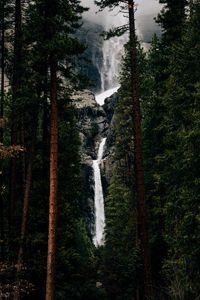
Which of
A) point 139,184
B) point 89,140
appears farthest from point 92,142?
point 139,184

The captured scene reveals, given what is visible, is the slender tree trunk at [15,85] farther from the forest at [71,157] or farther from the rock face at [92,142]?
the rock face at [92,142]

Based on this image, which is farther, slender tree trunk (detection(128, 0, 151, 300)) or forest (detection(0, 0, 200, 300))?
forest (detection(0, 0, 200, 300))

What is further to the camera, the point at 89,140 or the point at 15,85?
the point at 89,140

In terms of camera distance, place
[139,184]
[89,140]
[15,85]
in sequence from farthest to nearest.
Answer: [89,140], [15,85], [139,184]

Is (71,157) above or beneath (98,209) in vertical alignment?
above

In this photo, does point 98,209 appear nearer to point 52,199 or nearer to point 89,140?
point 89,140

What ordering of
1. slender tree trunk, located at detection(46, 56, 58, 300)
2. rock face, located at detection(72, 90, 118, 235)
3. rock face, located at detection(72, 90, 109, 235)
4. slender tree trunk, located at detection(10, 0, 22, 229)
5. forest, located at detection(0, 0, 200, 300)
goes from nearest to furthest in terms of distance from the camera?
slender tree trunk, located at detection(46, 56, 58, 300) → forest, located at detection(0, 0, 200, 300) → slender tree trunk, located at detection(10, 0, 22, 229) → rock face, located at detection(72, 90, 109, 235) → rock face, located at detection(72, 90, 118, 235)

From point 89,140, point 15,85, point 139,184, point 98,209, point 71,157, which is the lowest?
point 98,209

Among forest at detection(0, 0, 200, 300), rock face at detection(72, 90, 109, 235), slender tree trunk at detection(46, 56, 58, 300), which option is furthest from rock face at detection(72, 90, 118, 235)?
slender tree trunk at detection(46, 56, 58, 300)

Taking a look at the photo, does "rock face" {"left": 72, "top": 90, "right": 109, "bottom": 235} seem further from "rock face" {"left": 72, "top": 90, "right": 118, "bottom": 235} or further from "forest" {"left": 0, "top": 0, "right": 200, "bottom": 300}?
"forest" {"left": 0, "top": 0, "right": 200, "bottom": 300}

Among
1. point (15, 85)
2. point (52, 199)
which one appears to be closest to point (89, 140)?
point (15, 85)

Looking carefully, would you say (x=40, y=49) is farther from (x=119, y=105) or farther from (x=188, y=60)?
(x=119, y=105)

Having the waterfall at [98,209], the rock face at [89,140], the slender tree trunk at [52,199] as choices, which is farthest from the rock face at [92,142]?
the slender tree trunk at [52,199]

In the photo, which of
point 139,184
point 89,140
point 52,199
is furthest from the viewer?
point 89,140
